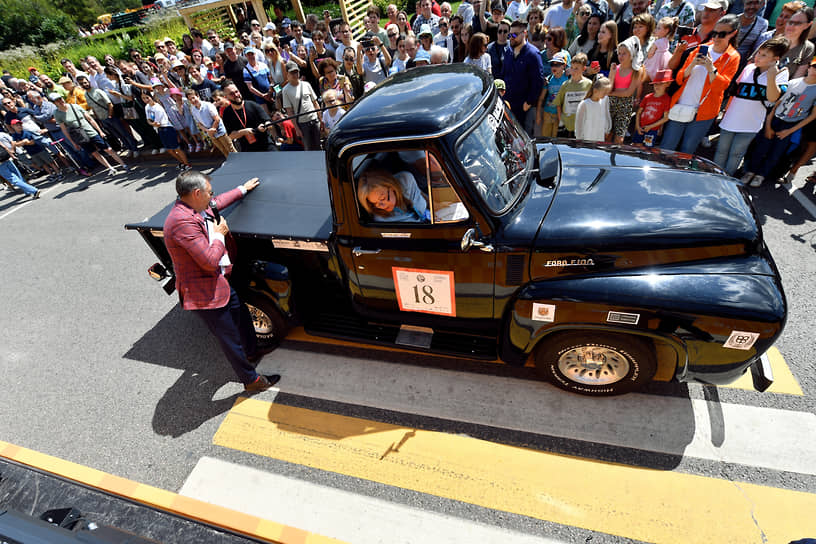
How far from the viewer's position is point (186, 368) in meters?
4.11

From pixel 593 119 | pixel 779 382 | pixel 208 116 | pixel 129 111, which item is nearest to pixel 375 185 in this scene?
pixel 779 382

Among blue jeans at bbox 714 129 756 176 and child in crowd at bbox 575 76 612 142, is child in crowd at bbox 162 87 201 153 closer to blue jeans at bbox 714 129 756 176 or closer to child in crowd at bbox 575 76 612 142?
child in crowd at bbox 575 76 612 142

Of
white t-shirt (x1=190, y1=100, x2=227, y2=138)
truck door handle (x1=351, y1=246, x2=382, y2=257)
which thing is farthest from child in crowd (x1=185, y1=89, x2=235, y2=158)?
truck door handle (x1=351, y1=246, x2=382, y2=257)

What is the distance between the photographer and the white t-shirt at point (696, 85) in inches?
190

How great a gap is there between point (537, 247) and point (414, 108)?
127 centimetres

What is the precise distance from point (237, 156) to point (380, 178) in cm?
262

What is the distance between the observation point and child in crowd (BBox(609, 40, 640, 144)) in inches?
205

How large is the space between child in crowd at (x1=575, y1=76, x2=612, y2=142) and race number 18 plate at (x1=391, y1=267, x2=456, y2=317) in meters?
3.37

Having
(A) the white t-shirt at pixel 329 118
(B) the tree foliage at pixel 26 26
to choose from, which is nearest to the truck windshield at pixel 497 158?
(A) the white t-shirt at pixel 329 118

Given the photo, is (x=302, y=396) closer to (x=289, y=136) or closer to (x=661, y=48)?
(x=289, y=136)

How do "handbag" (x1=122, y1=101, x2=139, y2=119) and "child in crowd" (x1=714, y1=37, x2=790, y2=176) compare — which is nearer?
"child in crowd" (x1=714, y1=37, x2=790, y2=176)

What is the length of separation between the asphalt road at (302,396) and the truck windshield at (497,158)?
63.9 inches

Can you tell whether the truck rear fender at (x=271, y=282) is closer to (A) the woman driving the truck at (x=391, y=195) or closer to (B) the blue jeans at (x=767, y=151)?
(A) the woman driving the truck at (x=391, y=195)

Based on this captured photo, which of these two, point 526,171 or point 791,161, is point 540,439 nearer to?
point 526,171
